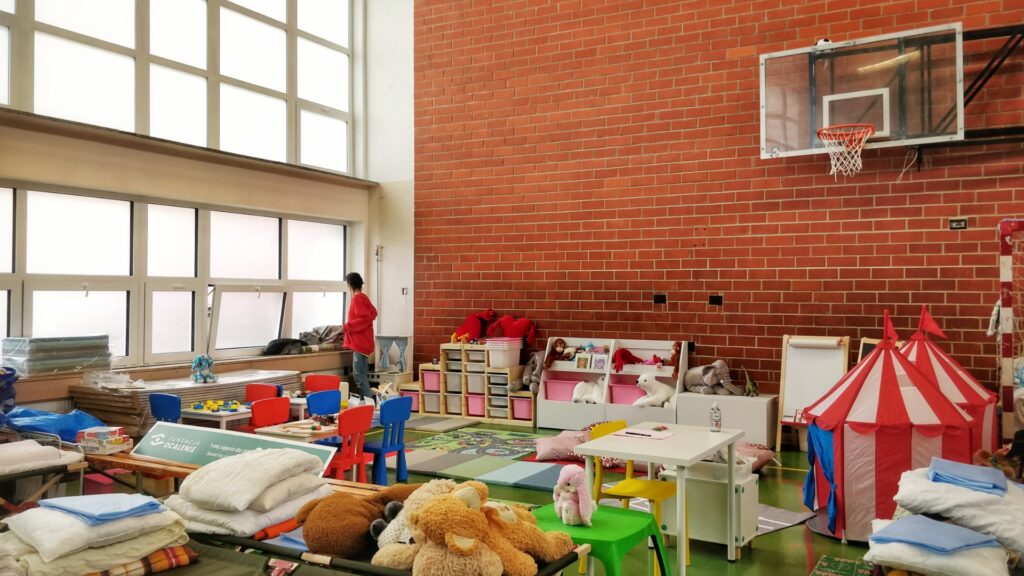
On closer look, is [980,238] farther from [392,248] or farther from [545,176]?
[392,248]

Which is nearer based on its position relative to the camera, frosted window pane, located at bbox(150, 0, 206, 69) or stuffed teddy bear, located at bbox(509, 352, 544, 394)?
frosted window pane, located at bbox(150, 0, 206, 69)

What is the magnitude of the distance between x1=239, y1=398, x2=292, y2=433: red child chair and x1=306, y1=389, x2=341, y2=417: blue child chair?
0.57 feet

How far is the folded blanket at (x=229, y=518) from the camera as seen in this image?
9.34 feet

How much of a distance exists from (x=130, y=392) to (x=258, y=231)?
3.01 meters

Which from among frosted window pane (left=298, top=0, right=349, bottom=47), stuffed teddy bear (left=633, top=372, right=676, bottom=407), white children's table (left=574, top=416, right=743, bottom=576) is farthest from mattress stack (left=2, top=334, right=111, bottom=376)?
stuffed teddy bear (left=633, top=372, right=676, bottom=407)

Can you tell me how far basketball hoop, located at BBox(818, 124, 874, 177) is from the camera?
6.91 m

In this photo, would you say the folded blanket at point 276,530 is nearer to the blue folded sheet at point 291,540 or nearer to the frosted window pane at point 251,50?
the blue folded sheet at point 291,540

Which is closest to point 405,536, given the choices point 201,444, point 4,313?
point 201,444

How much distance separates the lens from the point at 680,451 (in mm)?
3977


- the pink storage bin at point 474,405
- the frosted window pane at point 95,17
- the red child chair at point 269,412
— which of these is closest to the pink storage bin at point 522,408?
the pink storage bin at point 474,405

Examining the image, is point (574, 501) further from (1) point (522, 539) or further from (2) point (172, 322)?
(2) point (172, 322)

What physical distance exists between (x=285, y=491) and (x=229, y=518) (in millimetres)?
237

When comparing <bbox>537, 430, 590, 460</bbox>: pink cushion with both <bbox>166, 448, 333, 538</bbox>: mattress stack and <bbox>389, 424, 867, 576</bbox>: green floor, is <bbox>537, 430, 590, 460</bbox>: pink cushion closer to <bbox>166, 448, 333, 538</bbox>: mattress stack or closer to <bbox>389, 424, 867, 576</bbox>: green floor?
<bbox>389, 424, 867, 576</bbox>: green floor

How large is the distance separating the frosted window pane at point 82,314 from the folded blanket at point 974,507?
6728 millimetres
